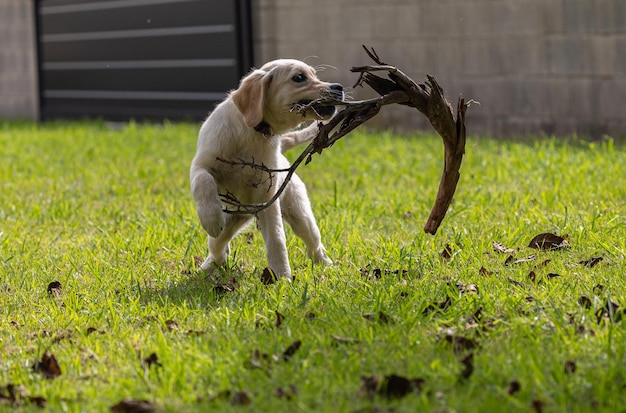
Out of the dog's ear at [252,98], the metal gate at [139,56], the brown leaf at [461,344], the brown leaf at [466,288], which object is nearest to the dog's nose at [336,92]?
the dog's ear at [252,98]

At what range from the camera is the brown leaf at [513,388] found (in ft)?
10.1

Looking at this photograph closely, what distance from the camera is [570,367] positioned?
3213 millimetres

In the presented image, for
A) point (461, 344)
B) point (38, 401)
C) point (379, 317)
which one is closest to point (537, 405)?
point (461, 344)

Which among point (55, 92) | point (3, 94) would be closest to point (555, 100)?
point (55, 92)

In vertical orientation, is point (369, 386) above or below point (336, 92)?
below

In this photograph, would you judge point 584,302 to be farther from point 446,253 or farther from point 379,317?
point 446,253

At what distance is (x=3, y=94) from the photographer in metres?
16.8

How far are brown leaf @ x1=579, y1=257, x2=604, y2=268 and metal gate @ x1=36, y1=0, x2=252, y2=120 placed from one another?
812 cm

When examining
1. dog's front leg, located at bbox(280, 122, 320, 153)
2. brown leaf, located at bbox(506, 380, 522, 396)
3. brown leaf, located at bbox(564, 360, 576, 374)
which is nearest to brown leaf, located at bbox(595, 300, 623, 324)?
brown leaf, located at bbox(564, 360, 576, 374)

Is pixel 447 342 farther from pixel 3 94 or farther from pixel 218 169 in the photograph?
pixel 3 94

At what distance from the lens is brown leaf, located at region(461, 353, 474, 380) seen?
322cm

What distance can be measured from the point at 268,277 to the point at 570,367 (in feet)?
6.07

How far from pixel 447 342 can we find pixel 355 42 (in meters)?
8.08

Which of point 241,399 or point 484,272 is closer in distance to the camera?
point 241,399
